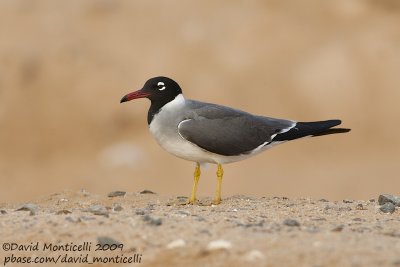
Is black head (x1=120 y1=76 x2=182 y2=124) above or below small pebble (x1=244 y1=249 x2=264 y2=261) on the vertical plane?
above

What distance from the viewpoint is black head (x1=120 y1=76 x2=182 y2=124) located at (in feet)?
41.7

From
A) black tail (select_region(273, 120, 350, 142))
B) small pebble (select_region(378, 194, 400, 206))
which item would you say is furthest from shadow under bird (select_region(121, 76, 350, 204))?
small pebble (select_region(378, 194, 400, 206))

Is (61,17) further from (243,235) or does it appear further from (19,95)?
(243,235)

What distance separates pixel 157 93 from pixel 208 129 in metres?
0.91

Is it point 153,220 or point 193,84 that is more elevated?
point 193,84

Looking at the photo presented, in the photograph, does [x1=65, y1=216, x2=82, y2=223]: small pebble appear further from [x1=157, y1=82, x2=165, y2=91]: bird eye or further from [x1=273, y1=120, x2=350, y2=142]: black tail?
[x1=273, y1=120, x2=350, y2=142]: black tail

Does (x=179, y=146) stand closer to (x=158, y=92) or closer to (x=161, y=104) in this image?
(x=161, y=104)

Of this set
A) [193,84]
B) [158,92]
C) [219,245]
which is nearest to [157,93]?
[158,92]

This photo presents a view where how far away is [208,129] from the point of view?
12.4m

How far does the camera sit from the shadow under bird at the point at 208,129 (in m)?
12.2

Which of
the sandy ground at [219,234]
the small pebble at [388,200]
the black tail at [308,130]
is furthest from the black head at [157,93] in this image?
the small pebble at [388,200]

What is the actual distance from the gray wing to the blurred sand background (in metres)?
9.79

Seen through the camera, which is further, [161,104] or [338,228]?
[161,104]

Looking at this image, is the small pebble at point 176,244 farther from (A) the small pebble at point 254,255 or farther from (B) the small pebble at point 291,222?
(B) the small pebble at point 291,222
